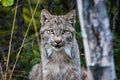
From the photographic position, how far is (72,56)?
711 cm

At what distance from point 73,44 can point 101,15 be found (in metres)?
3.70

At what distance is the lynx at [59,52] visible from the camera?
22.7ft

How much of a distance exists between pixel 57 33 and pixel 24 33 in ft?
8.84

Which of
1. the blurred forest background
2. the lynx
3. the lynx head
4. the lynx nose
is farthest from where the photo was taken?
the blurred forest background

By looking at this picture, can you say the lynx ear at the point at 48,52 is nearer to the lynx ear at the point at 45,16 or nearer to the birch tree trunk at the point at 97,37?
the lynx ear at the point at 45,16

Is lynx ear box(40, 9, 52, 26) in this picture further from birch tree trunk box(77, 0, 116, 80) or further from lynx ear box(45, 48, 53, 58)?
birch tree trunk box(77, 0, 116, 80)

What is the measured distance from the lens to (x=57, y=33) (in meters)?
6.81

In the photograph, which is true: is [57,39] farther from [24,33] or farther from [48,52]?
[24,33]

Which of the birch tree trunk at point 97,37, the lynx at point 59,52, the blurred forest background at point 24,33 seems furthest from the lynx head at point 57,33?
the birch tree trunk at point 97,37

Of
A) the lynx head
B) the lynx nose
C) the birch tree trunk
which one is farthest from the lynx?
the birch tree trunk

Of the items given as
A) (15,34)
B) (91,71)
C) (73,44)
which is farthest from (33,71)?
(91,71)

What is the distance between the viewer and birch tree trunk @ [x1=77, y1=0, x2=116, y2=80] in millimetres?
3348

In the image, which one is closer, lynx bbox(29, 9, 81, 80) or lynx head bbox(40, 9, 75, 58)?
lynx head bbox(40, 9, 75, 58)

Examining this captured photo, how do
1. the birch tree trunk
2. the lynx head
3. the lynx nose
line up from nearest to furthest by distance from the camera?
1. the birch tree trunk
2. the lynx nose
3. the lynx head
